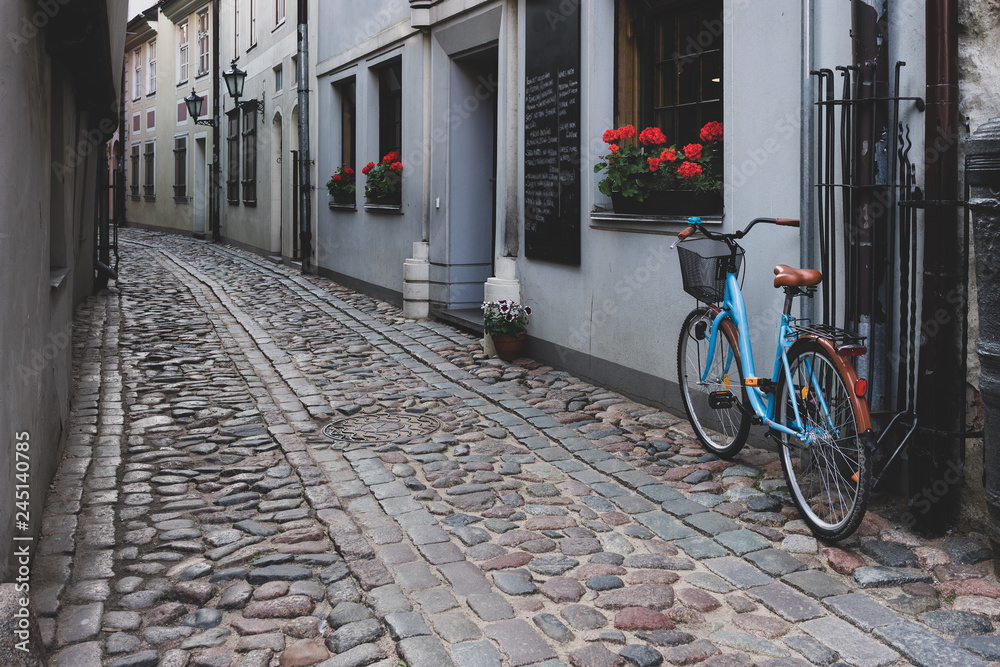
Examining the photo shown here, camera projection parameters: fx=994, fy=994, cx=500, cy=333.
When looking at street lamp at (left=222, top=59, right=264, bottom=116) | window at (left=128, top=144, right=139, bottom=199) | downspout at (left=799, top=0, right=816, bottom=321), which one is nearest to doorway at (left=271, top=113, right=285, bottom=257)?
street lamp at (left=222, top=59, right=264, bottom=116)

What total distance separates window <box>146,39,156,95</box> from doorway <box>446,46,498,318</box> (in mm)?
25881

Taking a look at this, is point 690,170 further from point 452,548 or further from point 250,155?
point 250,155

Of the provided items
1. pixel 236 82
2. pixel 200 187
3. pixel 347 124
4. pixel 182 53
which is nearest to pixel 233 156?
pixel 236 82

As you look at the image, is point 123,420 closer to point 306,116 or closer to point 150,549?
point 150,549

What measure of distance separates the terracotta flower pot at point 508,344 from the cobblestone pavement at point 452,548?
1100 millimetres

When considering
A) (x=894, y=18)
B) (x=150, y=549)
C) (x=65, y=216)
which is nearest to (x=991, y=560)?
(x=894, y=18)

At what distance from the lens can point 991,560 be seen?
3.99m

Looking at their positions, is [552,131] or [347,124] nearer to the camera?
[552,131]

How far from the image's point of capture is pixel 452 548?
4234 mm

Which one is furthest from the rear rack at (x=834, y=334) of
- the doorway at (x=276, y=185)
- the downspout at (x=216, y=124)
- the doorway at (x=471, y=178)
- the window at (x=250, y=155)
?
the downspout at (x=216, y=124)

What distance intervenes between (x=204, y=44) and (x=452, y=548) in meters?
26.1

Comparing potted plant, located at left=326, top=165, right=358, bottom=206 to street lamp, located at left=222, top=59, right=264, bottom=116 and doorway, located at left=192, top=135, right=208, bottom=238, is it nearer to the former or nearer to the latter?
street lamp, located at left=222, top=59, right=264, bottom=116

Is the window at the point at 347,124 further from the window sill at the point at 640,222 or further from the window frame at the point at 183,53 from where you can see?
the window frame at the point at 183,53

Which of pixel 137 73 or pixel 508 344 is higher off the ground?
pixel 137 73
